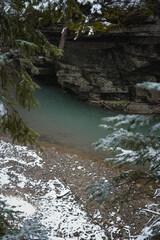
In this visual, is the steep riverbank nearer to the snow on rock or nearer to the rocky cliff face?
the snow on rock

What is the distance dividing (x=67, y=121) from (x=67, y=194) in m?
6.88

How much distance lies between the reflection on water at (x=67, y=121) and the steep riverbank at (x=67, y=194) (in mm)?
1566

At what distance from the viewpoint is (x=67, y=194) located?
6.07 meters

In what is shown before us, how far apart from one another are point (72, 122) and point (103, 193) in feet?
32.0

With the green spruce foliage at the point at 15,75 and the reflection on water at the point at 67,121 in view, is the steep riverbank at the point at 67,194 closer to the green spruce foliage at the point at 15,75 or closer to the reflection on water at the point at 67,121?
the reflection on water at the point at 67,121

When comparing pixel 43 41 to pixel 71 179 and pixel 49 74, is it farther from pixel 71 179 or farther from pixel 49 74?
pixel 49 74

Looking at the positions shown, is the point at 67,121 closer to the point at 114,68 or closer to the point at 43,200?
the point at 114,68

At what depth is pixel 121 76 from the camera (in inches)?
588

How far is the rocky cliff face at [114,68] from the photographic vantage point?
43.4ft

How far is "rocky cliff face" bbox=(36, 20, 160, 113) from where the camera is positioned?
43.4 feet

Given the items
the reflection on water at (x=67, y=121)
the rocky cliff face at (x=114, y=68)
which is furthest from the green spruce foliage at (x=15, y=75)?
the rocky cliff face at (x=114, y=68)

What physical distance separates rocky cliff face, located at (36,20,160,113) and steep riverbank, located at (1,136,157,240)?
6527mm

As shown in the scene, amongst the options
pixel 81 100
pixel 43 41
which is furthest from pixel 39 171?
pixel 81 100

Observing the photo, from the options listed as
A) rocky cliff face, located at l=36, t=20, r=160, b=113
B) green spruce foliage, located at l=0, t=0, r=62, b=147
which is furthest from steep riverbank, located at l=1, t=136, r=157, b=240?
rocky cliff face, located at l=36, t=20, r=160, b=113
